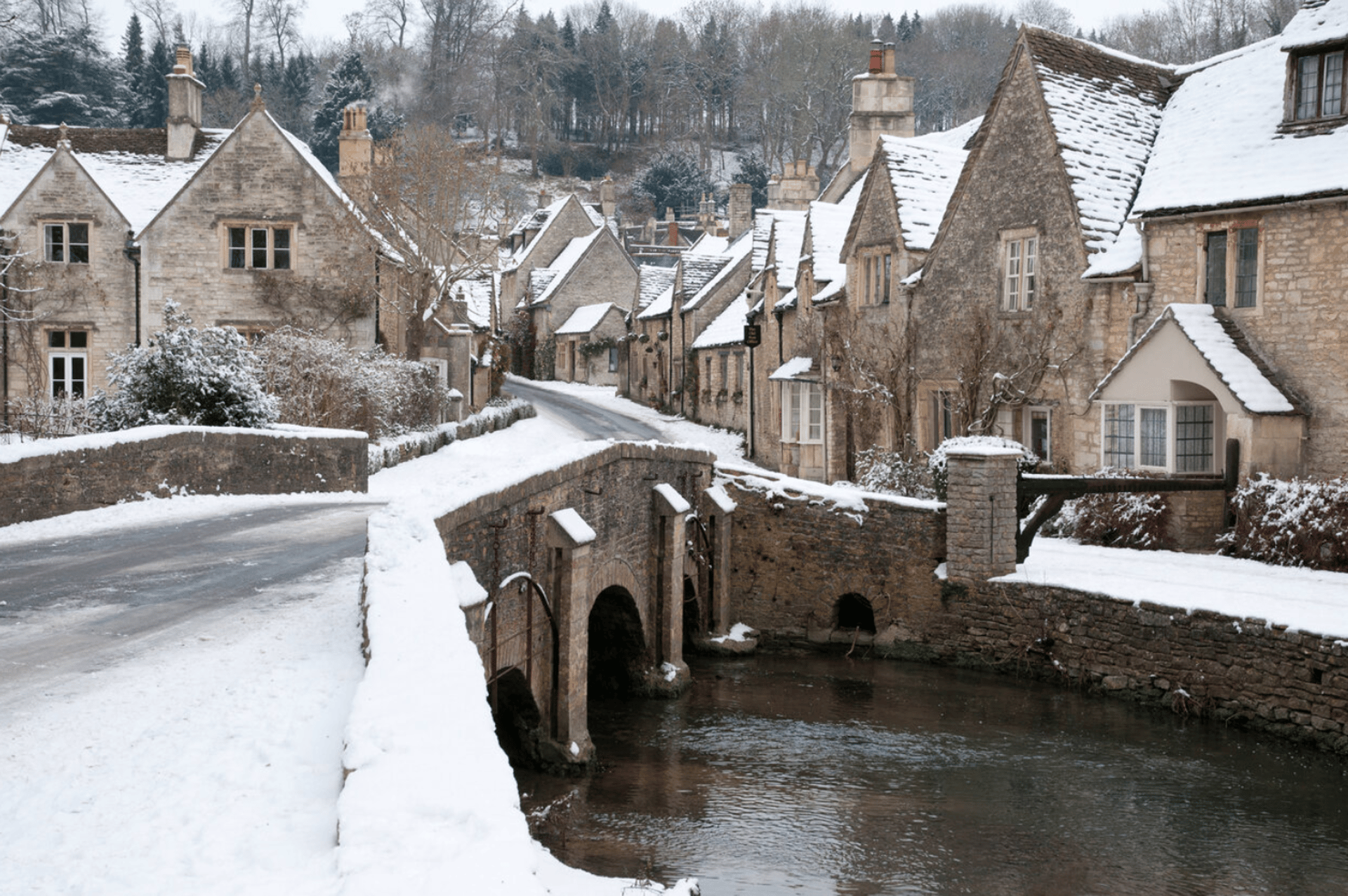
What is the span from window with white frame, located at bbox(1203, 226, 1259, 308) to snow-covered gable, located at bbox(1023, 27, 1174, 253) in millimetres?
2073

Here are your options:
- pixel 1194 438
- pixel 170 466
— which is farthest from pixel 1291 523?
pixel 170 466

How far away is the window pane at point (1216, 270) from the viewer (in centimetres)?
2108

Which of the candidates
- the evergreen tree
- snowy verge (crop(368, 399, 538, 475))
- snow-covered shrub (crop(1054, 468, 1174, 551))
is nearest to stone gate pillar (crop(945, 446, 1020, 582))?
snow-covered shrub (crop(1054, 468, 1174, 551))

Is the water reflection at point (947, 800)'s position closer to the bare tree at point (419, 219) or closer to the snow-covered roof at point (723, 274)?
the bare tree at point (419, 219)

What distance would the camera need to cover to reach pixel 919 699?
19125mm

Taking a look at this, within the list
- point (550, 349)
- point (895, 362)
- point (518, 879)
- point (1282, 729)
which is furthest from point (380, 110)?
point (518, 879)

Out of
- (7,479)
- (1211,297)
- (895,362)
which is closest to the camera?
(7,479)

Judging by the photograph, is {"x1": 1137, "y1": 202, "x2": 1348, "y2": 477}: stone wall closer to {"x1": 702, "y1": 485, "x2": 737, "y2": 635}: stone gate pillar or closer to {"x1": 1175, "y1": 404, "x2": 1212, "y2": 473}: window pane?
{"x1": 1175, "y1": 404, "x2": 1212, "y2": 473}: window pane

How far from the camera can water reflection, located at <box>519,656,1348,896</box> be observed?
12414 mm

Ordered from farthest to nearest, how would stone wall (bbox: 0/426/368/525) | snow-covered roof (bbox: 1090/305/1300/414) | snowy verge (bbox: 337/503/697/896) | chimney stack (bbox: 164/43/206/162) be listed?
1. chimney stack (bbox: 164/43/206/162)
2. snow-covered roof (bbox: 1090/305/1300/414)
3. stone wall (bbox: 0/426/368/525)
4. snowy verge (bbox: 337/503/697/896)

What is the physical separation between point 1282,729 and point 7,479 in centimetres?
1609

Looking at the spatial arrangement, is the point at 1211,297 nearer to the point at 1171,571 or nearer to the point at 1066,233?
the point at 1066,233

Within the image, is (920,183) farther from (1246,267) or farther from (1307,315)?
(1307,315)

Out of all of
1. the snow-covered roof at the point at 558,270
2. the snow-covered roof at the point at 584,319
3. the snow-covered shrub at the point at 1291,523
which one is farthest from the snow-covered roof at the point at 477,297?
the snow-covered shrub at the point at 1291,523
